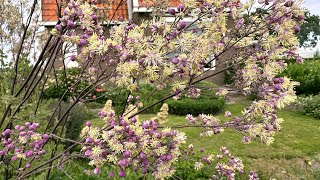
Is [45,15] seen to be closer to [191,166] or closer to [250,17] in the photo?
[191,166]

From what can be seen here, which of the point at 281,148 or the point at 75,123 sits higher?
the point at 75,123

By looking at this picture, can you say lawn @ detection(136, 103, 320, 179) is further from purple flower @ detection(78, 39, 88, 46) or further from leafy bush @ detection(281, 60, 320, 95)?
purple flower @ detection(78, 39, 88, 46)

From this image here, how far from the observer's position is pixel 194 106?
9.01 metres

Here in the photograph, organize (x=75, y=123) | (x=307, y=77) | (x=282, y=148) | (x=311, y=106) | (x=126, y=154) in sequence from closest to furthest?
1. (x=126, y=154)
2. (x=75, y=123)
3. (x=282, y=148)
4. (x=311, y=106)
5. (x=307, y=77)

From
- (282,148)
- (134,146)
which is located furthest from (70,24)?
(282,148)

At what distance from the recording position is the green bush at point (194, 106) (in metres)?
9.04

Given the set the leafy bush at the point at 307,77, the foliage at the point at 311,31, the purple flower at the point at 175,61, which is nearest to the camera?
the purple flower at the point at 175,61

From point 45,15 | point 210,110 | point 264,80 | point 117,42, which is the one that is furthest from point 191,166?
point 45,15

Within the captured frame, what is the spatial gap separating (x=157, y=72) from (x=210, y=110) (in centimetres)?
771

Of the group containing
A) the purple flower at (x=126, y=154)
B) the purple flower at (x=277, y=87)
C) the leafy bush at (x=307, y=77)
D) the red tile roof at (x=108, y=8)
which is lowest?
the leafy bush at (x=307, y=77)

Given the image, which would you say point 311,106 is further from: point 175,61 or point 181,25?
point 175,61

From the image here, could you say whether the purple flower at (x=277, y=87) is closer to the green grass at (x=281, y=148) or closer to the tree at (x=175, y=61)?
the tree at (x=175, y=61)

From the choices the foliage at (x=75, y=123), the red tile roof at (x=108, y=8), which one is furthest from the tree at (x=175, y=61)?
the foliage at (x=75, y=123)

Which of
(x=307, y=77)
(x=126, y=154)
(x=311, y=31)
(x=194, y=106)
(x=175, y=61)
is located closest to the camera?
(x=126, y=154)
